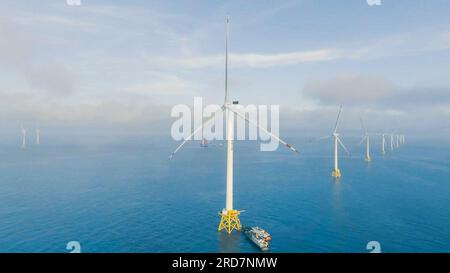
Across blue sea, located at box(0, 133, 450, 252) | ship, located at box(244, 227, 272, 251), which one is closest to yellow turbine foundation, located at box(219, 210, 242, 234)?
blue sea, located at box(0, 133, 450, 252)

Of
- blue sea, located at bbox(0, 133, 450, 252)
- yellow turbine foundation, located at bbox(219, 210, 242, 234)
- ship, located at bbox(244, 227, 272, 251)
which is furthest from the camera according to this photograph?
yellow turbine foundation, located at bbox(219, 210, 242, 234)

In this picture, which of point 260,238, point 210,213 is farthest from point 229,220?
point 210,213

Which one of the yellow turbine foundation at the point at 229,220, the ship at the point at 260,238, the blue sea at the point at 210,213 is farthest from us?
the yellow turbine foundation at the point at 229,220

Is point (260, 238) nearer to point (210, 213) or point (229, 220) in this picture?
point (229, 220)

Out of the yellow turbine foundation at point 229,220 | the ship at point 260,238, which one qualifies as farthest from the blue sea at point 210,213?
the yellow turbine foundation at point 229,220

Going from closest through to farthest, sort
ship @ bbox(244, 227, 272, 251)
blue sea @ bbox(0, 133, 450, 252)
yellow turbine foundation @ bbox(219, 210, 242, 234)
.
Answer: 1. ship @ bbox(244, 227, 272, 251)
2. blue sea @ bbox(0, 133, 450, 252)
3. yellow turbine foundation @ bbox(219, 210, 242, 234)

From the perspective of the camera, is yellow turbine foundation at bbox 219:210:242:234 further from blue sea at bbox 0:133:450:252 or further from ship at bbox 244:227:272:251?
ship at bbox 244:227:272:251

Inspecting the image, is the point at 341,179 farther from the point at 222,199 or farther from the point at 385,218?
the point at 222,199

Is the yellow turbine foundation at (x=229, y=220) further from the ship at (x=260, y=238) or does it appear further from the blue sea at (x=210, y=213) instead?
the ship at (x=260, y=238)
